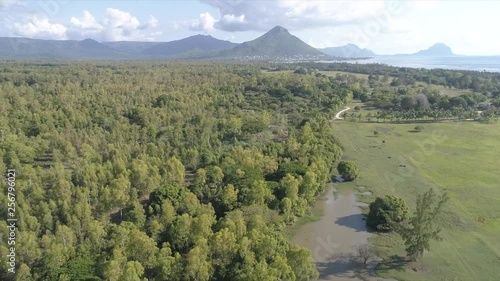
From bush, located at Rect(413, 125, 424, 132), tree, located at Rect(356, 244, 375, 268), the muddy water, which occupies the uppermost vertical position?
bush, located at Rect(413, 125, 424, 132)

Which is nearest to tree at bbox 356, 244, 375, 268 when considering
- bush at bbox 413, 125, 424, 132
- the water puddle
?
the water puddle

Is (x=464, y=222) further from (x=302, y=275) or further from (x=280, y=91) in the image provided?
(x=280, y=91)

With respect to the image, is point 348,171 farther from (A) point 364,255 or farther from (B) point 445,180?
(A) point 364,255

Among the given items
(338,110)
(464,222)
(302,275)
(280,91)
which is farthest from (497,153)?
(280,91)

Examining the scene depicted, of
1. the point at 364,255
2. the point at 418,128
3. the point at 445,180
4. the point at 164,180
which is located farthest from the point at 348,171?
the point at 418,128

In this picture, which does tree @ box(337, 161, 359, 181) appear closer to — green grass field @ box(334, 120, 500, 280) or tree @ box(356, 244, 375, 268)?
green grass field @ box(334, 120, 500, 280)

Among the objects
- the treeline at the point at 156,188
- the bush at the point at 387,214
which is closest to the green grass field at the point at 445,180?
the bush at the point at 387,214
